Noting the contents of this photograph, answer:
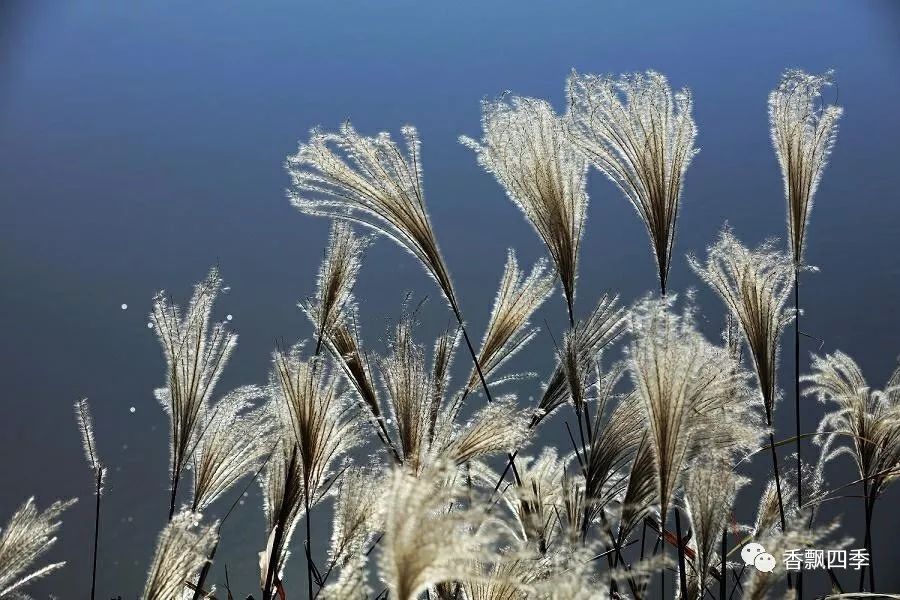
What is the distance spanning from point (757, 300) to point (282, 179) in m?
3.03

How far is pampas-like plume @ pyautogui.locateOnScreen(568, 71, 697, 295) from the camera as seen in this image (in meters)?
1.23

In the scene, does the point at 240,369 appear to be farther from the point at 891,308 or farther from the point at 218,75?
the point at 891,308

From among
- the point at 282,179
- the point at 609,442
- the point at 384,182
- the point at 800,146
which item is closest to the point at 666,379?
the point at 609,442

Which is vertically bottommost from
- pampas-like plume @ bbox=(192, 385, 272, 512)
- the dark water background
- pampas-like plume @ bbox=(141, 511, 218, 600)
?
pampas-like plume @ bbox=(141, 511, 218, 600)

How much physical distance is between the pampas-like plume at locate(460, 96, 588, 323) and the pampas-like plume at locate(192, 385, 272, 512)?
0.55 m

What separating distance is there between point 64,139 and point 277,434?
3.31 m

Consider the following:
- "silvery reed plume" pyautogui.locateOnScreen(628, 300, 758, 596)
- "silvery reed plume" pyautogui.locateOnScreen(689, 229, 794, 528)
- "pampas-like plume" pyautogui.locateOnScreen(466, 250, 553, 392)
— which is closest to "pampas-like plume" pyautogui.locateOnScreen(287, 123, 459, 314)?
"pampas-like plume" pyautogui.locateOnScreen(466, 250, 553, 392)

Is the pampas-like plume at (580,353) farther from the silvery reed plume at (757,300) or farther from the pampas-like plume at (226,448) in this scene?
the pampas-like plume at (226,448)

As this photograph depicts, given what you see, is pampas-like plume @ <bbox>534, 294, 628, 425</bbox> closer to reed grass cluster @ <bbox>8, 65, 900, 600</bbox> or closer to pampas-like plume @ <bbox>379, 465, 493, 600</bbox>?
reed grass cluster @ <bbox>8, 65, 900, 600</bbox>

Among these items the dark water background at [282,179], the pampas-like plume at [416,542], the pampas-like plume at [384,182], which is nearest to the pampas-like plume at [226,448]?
the pampas-like plume at [384,182]

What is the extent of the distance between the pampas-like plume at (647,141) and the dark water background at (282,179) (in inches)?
97.2

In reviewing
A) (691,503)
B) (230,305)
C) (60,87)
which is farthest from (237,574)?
(691,503)

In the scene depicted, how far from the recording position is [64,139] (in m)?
3.89

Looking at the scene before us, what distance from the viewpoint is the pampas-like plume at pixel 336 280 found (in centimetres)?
124
